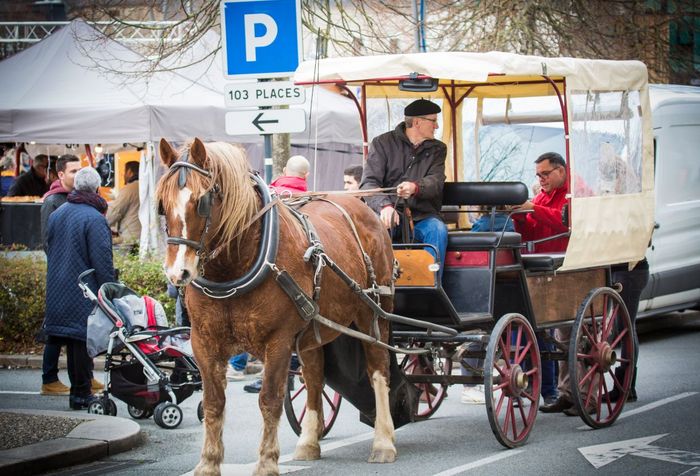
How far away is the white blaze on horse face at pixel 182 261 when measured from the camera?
19.9ft

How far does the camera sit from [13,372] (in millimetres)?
12234

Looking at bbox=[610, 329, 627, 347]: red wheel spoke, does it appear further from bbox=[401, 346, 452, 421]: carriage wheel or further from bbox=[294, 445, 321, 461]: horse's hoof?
bbox=[294, 445, 321, 461]: horse's hoof

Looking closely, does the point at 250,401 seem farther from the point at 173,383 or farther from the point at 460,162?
the point at 460,162

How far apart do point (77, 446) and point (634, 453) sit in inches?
139

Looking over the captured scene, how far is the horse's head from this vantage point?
6133mm

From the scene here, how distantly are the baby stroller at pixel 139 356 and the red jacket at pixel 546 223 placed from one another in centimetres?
284

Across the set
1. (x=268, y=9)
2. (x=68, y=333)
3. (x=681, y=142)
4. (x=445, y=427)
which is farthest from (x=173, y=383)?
(x=681, y=142)

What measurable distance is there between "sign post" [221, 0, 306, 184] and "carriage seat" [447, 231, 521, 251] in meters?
1.87

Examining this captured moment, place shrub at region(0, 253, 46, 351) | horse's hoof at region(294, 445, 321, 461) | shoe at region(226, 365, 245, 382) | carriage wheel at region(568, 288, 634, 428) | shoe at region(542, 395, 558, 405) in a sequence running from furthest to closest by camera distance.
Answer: shrub at region(0, 253, 46, 351) → shoe at region(226, 365, 245, 382) → shoe at region(542, 395, 558, 405) → carriage wheel at region(568, 288, 634, 428) → horse's hoof at region(294, 445, 321, 461)

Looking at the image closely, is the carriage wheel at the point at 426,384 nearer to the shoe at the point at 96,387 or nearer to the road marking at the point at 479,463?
the road marking at the point at 479,463

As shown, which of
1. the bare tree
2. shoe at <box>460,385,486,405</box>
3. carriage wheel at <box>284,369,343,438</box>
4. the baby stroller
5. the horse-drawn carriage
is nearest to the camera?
the horse-drawn carriage

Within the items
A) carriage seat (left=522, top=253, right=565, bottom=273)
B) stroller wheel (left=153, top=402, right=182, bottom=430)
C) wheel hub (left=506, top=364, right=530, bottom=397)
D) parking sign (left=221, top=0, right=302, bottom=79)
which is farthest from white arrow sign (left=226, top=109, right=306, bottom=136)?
wheel hub (left=506, top=364, right=530, bottom=397)

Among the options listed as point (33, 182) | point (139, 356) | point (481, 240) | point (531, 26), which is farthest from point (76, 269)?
point (33, 182)

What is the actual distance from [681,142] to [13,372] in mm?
7945
